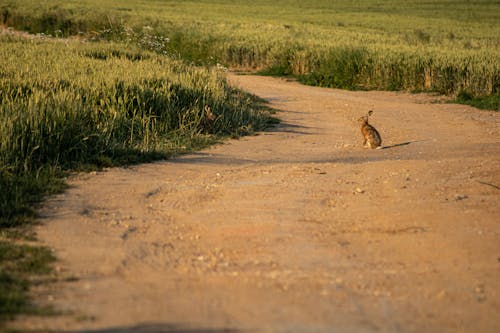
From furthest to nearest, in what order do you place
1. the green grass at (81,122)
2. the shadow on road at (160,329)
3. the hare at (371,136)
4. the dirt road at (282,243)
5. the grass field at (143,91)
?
the hare at (371,136)
the grass field at (143,91)
the green grass at (81,122)
the dirt road at (282,243)
the shadow on road at (160,329)

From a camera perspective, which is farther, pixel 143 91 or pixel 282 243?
pixel 143 91

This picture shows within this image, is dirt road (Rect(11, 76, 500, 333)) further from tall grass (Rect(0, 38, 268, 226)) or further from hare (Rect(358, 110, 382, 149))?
tall grass (Rect(0, 38, 268, 226))

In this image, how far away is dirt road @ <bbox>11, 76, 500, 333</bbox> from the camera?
16.7ft

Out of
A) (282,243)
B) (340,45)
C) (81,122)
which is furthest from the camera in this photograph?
(340,45)

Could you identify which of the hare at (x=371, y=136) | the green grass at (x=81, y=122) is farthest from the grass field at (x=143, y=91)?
the hare at (x=371, y=136)

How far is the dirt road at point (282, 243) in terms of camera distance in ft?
16.7

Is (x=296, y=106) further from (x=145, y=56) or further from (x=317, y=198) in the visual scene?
(x=317, y=198)

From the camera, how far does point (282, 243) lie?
6.69m

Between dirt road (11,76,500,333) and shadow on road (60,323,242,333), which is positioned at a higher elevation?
shadow on road (60,323,242,333)

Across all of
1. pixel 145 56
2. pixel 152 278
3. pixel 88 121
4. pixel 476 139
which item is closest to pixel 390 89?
pixel 145 56

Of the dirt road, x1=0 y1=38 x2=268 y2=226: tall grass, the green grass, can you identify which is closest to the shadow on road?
the dirt road

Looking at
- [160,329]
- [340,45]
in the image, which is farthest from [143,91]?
[340,45]

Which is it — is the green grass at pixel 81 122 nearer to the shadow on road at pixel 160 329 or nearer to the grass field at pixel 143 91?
the grass field at pixel 143 91

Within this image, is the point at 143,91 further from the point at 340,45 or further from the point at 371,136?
the point at 340,45
